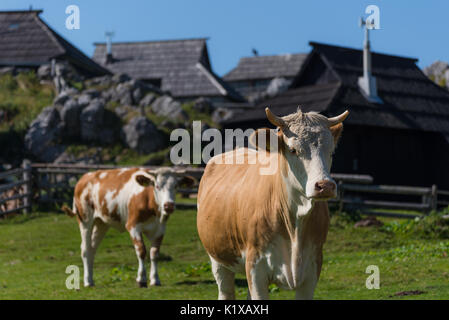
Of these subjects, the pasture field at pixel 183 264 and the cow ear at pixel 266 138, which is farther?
the pasture field at pixel 183 264

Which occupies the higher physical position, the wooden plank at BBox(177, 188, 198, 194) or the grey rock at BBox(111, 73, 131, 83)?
the grey rock at BBox(111, 73, 131, 83)

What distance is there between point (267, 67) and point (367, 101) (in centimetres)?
3455

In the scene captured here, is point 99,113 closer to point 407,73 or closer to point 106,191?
point 407,73

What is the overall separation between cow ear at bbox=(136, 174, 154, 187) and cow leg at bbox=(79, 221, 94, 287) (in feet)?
4.36

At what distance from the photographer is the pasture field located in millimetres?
9641

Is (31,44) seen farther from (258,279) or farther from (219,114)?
(258,279)

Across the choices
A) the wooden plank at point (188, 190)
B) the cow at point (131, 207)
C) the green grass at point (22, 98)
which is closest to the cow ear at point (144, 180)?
the cow at point (131, 207)

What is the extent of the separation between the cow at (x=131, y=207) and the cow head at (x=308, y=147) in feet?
21.0

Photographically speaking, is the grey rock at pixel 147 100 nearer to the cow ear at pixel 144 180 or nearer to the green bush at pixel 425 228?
the green bush at pixel 425 228

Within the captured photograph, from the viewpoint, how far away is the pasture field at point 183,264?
31.6ft

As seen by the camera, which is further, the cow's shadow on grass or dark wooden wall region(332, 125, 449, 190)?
dark wooden wall region(332, 125, 449, 190)

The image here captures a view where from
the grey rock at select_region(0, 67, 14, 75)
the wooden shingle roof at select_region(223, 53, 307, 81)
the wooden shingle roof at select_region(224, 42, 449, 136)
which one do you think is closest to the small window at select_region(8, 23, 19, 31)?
the grey rock at select_region(0, 67, 14, 75)

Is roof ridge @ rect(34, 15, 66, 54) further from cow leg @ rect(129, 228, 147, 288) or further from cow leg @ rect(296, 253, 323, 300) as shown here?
cow leg @ rect(296, 253, 323, 300)
